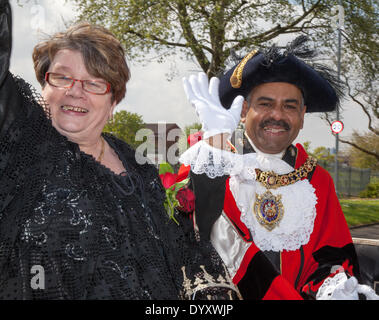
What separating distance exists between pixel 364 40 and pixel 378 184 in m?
13.5

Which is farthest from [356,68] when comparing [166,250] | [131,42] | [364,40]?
[166,250]

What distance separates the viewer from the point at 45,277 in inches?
59.4

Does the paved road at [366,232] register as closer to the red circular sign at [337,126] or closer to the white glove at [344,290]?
the red circular sign at [337,126]

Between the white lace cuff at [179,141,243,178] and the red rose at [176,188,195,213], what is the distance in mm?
124

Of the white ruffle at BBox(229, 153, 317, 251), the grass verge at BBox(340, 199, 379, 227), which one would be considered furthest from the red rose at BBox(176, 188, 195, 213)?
the grass verge at BBox(340, 199, 379, 227)

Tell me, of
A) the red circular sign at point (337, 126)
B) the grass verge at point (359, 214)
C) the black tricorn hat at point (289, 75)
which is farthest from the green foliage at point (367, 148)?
the black tricorn hat at point (289, 75)

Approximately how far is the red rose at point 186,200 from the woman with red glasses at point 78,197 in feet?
0.41

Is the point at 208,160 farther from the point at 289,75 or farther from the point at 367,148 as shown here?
the point at 367,148

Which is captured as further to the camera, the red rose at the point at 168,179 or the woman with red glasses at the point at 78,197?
the red rose at the point at 168,179

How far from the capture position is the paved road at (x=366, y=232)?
1036 cm

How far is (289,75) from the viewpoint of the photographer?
2.62m

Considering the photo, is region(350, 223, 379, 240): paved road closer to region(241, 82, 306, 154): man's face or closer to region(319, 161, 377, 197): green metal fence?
region(241, 82, 306, 154): man's face

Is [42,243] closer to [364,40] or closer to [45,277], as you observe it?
[45,277]

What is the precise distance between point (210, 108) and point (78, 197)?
0.99 meters
